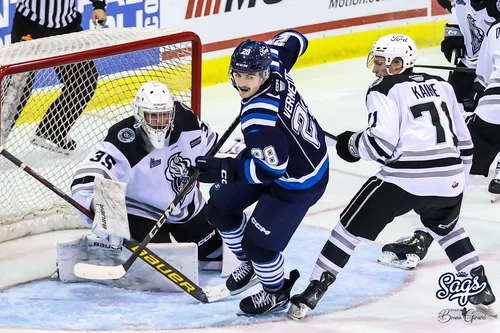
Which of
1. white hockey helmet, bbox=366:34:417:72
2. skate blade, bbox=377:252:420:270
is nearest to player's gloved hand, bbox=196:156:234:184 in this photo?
white hockey helmet, bbox=366:34:417:72

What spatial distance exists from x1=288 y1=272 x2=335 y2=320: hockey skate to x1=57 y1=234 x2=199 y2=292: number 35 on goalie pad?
17.3 inches

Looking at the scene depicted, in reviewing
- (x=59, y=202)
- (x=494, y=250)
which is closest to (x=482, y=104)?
(x=494, y=250)

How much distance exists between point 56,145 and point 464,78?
7.75 ft

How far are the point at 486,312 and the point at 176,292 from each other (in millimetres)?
1019

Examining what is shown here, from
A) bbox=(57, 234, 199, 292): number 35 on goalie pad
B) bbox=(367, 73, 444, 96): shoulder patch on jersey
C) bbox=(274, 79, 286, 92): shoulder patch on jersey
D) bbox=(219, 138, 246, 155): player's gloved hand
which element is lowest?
bbox=(57, 234, 199, 292): number 35 on goalie pad

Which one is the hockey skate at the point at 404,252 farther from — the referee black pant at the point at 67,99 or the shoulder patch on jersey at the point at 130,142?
the referee black pant at the point at 67,99

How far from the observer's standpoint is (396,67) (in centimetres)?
357

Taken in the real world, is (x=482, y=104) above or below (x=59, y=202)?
above

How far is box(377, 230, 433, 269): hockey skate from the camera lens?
411cm

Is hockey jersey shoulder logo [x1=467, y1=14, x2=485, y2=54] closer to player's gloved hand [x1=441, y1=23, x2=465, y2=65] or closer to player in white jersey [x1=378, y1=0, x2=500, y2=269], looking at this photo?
player in white jersey [x1=378, y1=0, x2=500, y2=269]

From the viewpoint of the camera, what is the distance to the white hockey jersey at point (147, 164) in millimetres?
3768

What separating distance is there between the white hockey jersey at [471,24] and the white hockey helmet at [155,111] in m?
2.25

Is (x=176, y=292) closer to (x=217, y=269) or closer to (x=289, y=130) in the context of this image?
(x=217, y=269)

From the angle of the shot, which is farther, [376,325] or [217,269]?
[217,269]
